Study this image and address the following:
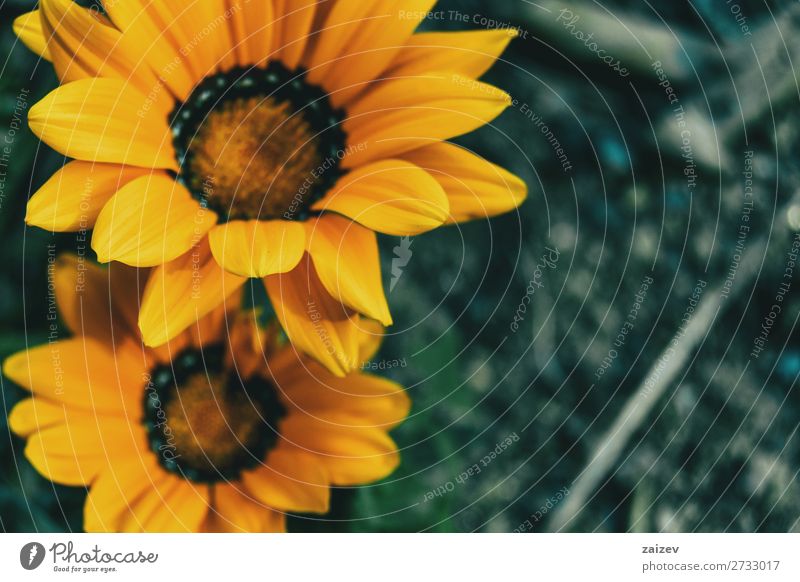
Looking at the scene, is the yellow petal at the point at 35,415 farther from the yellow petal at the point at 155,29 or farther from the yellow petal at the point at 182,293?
the yellow petal at the point at 155,29

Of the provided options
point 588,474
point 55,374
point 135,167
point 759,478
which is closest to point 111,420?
point 55,374

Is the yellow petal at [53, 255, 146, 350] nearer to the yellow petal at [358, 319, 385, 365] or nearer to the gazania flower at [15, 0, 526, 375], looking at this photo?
the gazania flower at [15, 0, 526, 375]

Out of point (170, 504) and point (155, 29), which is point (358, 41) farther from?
point (170, 504)

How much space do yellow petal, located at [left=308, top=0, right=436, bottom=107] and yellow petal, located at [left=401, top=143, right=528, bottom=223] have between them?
0.05 meters

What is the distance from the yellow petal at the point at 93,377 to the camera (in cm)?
44

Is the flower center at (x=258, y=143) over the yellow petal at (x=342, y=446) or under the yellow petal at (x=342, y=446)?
over

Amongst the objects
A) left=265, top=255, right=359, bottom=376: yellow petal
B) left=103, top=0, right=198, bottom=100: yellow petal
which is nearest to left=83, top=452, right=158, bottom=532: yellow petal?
left=265, top=255, right=359, bottom=376: yellow petal
